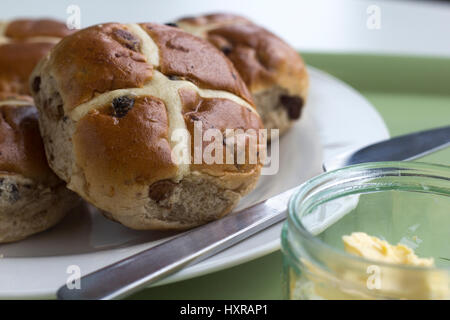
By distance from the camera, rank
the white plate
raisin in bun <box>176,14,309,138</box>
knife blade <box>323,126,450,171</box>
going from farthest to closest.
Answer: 1. raisin in bun <box>176,14,309,138</box>
2. knife blade <box>323,126,450,171</box>
3. the white plate

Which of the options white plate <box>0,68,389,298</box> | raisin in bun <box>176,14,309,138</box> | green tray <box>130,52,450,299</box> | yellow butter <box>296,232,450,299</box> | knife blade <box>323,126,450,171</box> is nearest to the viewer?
yellow butter <box>296,232,450,299</box>

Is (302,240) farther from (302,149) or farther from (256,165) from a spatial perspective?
(302,149)

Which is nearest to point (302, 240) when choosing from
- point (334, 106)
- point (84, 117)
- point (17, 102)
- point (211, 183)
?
point (211, 183)

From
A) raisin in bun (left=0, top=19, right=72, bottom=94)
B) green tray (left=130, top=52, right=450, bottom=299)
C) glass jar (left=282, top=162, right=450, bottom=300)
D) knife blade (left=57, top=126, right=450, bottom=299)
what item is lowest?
green tray (left=130, top=52, right=450, bottom=299)

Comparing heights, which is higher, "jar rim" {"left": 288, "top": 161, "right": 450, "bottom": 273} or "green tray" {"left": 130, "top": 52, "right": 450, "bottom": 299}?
"jar rim" {"left": 288, "top": 161, "right": 450, "bottom": 273}

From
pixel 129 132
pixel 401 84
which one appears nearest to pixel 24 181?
pixel 129 132

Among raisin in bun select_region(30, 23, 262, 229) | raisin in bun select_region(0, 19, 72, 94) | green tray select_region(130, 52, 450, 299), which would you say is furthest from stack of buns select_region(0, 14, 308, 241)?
green tray select_region(130, 52, 450, 299)

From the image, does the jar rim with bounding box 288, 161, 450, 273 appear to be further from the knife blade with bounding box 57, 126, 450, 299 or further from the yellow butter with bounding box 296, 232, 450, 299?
the knife blade with bounding box 57, 126, 450, 299
